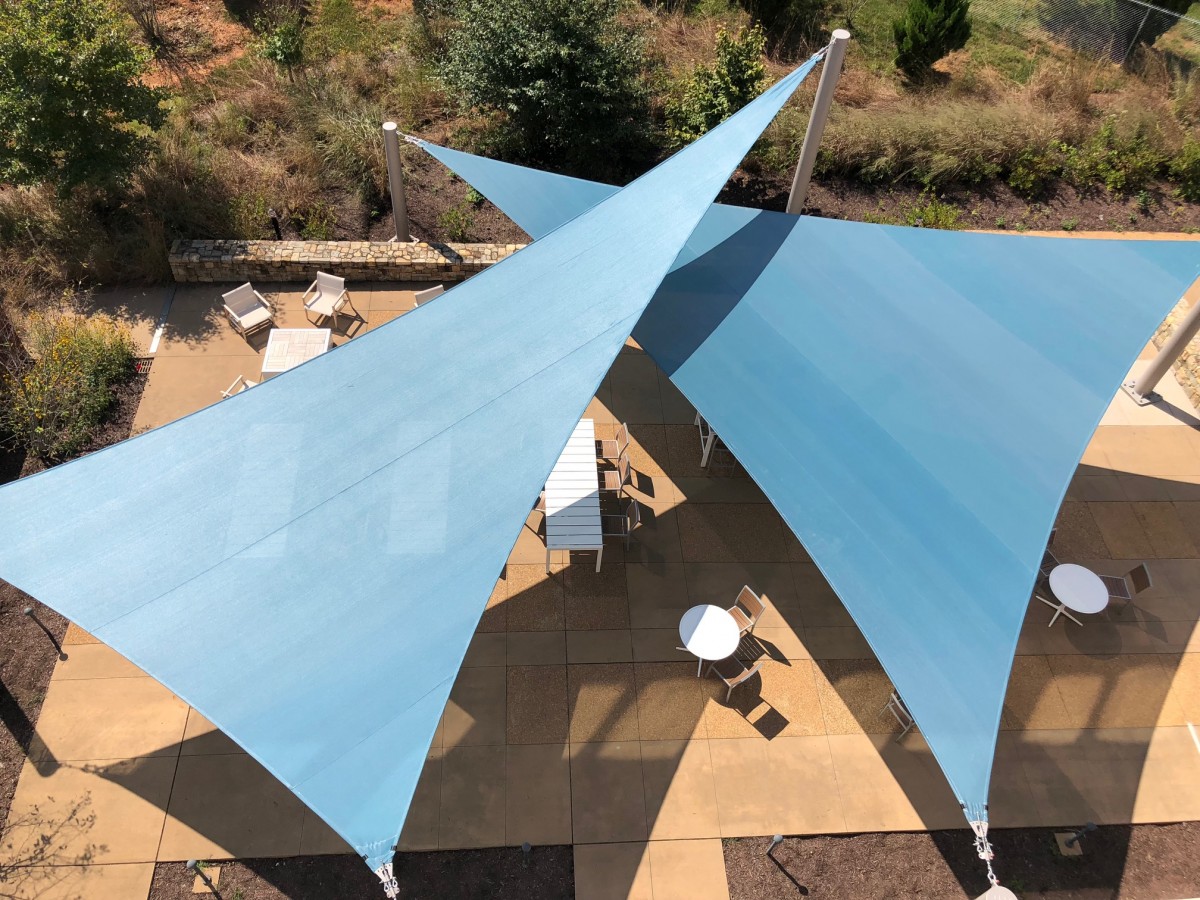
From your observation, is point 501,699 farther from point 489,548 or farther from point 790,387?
point 790,387

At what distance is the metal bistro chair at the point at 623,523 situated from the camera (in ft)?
33.3

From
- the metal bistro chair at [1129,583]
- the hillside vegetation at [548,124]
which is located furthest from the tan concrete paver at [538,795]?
the hillside vegetation at [548,124]

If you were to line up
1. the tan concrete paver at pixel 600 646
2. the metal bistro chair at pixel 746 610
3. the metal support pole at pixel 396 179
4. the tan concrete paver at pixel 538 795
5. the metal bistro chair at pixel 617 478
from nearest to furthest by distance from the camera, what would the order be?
the tan concrete paver at pixel 538 795, the metal bistro chair at pixel 746 610, the tan concrete paver at pixel 600 646, the metal bistro chair at pixel 617 478, the metal support pole at pixel 396 179

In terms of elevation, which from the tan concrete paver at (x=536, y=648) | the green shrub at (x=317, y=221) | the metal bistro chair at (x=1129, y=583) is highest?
the green shrub at (x=317, y=221)

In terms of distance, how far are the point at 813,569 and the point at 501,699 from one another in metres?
4.24

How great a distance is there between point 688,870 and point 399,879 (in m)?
2.89

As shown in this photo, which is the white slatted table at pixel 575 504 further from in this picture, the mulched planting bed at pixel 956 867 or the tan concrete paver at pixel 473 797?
the mulched planting bed at pixel 956 867

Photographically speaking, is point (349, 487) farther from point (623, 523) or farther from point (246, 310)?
point (246, 310)

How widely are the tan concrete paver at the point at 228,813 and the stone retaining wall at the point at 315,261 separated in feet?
24.7

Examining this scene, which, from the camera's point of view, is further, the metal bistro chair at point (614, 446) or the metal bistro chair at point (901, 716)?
the metal bistro chair at point (614, 446)

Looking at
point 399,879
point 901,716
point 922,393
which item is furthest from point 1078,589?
point 399,879

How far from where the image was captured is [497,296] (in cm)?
834

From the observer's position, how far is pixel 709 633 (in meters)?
9.07

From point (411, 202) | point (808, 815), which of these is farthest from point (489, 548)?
point (411, 202)
